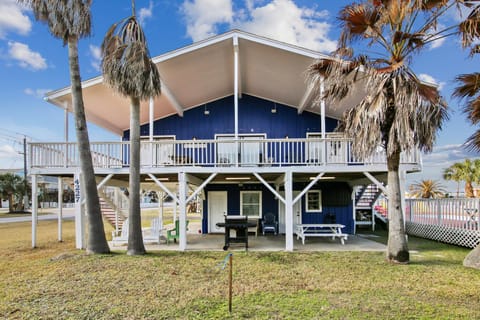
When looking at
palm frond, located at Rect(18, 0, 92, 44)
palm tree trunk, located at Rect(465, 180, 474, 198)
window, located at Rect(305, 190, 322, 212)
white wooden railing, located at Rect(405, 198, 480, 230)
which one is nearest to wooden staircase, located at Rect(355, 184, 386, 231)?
white wooden railing, located at Rect(405, 198, 480, 230)

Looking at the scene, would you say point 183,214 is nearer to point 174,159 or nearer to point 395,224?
point 174,159

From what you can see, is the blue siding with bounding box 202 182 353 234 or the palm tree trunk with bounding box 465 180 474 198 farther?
the palm tree trunk with bounding box 465 180 474 198

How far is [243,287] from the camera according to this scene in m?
5.82

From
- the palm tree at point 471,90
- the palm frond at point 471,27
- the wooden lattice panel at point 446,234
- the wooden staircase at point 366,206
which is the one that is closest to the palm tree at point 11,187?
the wooden staircase at point 366,206

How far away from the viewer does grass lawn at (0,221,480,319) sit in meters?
4.65

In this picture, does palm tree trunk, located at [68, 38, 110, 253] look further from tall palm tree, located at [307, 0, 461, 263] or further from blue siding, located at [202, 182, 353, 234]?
tall palm tree, located at [307, 0, 461, 263]

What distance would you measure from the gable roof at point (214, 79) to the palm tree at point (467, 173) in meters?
12.8

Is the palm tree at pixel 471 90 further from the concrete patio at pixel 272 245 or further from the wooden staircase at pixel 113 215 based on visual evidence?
the wooden staircase at pixel 113 215

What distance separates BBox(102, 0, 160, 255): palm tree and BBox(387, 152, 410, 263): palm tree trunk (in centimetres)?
642

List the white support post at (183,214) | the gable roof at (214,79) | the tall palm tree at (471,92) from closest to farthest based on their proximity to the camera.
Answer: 1. the tall palm tree at (471,92)
2. the white support post at (183,214)
3. the gable roof at (214,79)

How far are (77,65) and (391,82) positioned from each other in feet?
27.1

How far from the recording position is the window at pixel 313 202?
1391 cm

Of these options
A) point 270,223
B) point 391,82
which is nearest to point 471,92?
point 391,82

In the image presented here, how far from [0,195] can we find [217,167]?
36599 mm
